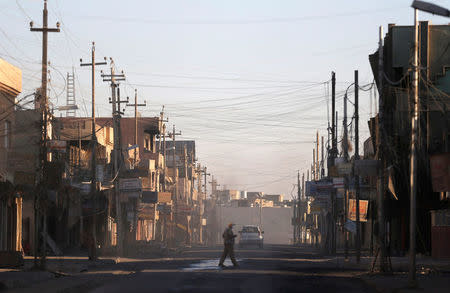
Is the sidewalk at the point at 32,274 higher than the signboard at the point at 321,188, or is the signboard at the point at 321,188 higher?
the signboard at the point at 321,188

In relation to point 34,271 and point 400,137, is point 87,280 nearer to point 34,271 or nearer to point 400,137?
point 34,271

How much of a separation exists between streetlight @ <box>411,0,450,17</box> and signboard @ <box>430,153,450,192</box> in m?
13.2

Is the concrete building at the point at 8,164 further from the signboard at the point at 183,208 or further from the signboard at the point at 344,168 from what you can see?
Result: the signboard at the point at 183,208

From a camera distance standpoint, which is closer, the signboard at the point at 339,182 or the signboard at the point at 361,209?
the signboard at the point at 361,209

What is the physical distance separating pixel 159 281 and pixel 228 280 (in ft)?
6.68

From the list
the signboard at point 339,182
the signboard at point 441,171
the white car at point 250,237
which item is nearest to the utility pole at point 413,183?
the signboard at point 441,171

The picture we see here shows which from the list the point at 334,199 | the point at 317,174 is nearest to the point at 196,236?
the point at 317,174

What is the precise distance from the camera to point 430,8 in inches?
789

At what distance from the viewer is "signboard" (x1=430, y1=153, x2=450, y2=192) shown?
32.5m

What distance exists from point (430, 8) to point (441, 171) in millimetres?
14227

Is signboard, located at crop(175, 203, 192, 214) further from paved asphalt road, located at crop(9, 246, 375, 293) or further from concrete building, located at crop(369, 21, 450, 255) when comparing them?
paved asphalt road, located at crop(9, 246, 375, 293)

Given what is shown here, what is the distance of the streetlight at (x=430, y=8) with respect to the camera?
19545 mm

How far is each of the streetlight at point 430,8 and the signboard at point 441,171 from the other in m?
13.2

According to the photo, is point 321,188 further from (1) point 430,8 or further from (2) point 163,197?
(1) point 430,8
